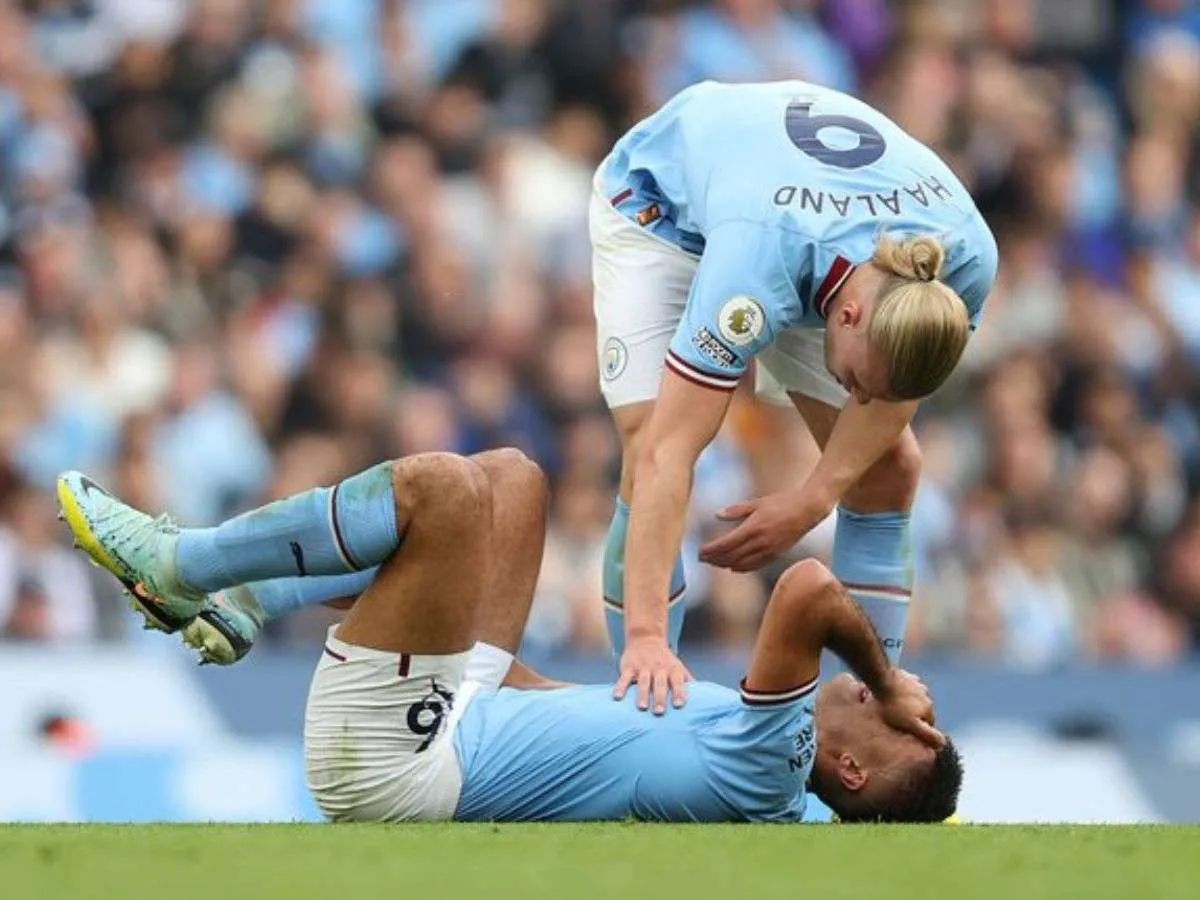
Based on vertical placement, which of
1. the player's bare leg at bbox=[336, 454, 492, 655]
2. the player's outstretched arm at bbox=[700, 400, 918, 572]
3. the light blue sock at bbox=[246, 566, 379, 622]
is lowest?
the light blue sock at bbox=[246, 566, 379, 622]

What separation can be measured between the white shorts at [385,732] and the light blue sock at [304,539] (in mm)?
226

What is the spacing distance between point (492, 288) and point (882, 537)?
4672mm

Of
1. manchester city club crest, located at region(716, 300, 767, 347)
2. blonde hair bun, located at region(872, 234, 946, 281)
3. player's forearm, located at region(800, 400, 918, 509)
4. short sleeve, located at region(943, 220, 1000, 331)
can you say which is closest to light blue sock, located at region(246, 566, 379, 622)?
manchester city club crest, located at region(716, 300, 767, 347)

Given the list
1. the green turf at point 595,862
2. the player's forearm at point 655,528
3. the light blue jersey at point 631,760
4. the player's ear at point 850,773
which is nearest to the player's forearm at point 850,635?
the light blue jersey at point 631,760

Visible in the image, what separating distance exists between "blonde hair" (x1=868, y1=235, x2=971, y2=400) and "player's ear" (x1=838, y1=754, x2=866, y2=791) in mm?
889

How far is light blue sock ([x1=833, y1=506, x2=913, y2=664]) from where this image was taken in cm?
779

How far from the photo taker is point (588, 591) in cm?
1105

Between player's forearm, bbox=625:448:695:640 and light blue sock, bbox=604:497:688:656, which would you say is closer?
player's forearm, bbox=625:448:695:640

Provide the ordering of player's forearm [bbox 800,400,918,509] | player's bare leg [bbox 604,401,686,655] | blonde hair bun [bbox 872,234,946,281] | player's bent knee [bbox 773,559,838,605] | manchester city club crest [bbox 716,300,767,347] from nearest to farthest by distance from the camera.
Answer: player's bent knee [bbox 773,559,838,605], blonde hair bun [bbox 872,234,946,281], manchester city club crest [bbox 716,300,767,347], player's forearm [bbox 800,400,918,509], player's bare leg [bbox 604,401,686,655]

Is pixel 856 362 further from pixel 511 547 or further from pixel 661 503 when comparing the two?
pixel 511 547

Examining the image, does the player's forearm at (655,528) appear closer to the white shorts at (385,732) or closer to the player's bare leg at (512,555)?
the player's bare leg at (512,555)

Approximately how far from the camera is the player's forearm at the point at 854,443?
7273mm

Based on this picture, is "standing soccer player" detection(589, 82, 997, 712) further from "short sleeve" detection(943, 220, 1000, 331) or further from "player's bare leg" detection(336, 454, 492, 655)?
"player's bare leg" detection(336, 454, 492, 655)

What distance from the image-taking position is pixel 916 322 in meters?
6.59
